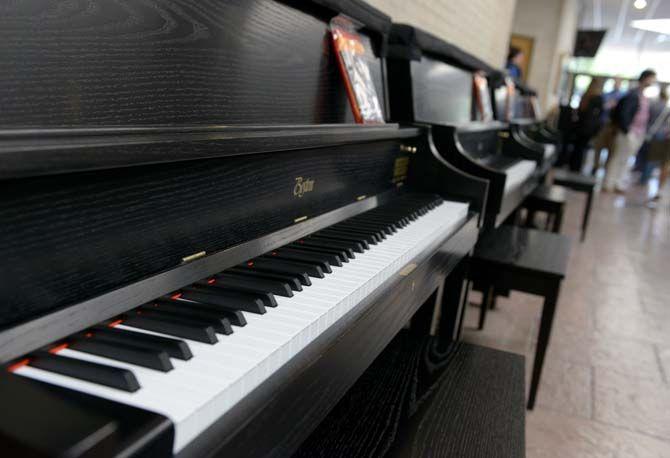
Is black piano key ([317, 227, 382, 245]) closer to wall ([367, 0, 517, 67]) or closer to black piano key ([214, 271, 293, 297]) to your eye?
black piano key ([214, 271, 293, 297])

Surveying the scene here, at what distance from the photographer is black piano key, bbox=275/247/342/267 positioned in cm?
113

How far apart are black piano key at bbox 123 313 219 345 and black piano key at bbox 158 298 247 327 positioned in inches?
1.8

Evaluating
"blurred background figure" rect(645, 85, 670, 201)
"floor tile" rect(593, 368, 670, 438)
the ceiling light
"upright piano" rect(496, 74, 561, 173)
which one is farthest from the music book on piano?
the ceiling light

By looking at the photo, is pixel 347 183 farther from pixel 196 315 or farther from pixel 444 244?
pixel 196 315

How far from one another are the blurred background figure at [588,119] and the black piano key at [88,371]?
33.6 ft

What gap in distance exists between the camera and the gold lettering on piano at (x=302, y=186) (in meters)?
1.30

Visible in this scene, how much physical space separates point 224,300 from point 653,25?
52.0ft

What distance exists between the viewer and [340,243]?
127cm

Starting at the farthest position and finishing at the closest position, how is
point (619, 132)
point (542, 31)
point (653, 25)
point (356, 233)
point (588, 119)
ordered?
point (653, 25) < point (542, 31) < point (588, 119) < point (619, 132) < point (356, 233)

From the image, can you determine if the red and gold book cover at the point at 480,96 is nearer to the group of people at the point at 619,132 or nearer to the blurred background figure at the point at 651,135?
the group of people at the point at 619,132

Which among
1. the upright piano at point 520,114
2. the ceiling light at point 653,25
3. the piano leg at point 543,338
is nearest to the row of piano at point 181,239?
the piano leg at point 543,338

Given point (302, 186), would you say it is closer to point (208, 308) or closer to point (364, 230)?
point (364, 230)

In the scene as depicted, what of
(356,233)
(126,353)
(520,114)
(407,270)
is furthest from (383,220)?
(520,114)

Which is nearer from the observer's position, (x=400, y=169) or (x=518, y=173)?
(x=400, y=169)
